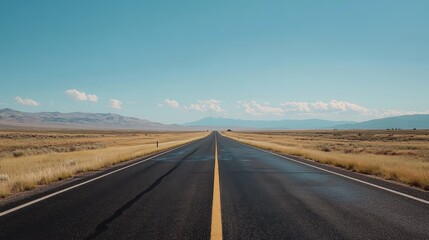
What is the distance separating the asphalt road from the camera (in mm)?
5766

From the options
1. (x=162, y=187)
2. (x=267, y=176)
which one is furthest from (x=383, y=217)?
(x=267, y=176)

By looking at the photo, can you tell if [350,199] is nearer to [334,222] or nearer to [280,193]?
[280,193]

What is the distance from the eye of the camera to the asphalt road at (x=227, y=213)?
5.77 m

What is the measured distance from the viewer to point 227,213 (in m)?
7.20

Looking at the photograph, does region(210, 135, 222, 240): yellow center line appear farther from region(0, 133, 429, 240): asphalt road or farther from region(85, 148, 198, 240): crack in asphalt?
region(85, 148, 198, 240): crack in asphalt

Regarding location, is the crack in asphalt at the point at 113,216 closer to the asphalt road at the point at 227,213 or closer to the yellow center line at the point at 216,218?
the asphalt road at the point at 227,213

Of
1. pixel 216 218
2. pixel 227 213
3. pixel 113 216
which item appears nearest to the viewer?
pixel 216 218

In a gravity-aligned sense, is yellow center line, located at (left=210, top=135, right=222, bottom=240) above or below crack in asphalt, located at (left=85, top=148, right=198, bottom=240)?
above

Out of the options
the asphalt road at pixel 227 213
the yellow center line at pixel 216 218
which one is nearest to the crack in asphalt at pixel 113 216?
the asphalt road at pixel 227 213

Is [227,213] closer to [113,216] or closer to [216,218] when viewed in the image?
[216,218]

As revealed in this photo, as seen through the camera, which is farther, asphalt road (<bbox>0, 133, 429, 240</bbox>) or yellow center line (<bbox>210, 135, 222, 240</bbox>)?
asphalt road (<bbox>0, 133, 429, 240</bbox>)

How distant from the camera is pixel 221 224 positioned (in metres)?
6.27

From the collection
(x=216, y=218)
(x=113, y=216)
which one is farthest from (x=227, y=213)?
(x=113, y=216)

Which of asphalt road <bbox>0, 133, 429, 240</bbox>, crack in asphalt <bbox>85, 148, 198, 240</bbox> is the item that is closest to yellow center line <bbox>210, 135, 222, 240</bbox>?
asphalt road <bbox>0, 133, 429, 240</bbox>
